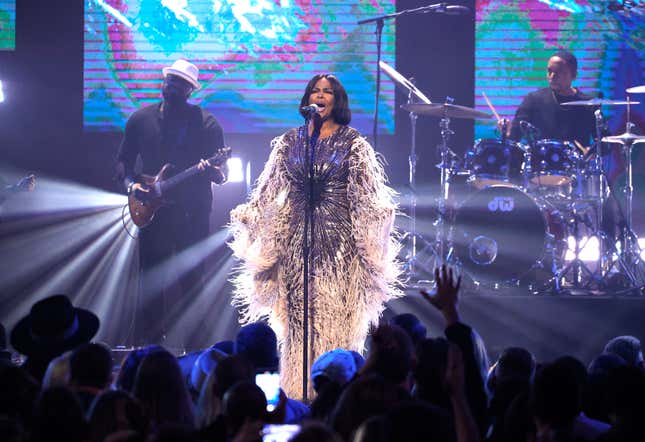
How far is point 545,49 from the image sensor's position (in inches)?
446

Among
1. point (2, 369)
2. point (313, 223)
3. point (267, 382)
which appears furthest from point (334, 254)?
point (2, 369)

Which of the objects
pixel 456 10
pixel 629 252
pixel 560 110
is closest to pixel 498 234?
pixel 629 252

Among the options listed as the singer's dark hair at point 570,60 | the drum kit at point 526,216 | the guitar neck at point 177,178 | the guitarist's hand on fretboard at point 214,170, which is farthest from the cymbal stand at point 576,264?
the guitar neck at point 177,178

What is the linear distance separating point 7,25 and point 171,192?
3487 mm

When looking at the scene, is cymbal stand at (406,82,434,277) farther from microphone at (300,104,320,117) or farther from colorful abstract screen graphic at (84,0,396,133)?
microphone at (300,104,320,117)

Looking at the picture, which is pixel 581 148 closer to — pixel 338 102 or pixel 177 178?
pixel 177 178

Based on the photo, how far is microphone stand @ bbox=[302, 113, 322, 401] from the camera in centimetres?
592

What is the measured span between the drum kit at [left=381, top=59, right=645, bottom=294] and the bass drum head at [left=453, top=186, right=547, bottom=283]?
0.03 ft

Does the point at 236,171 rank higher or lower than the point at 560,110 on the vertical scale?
lower

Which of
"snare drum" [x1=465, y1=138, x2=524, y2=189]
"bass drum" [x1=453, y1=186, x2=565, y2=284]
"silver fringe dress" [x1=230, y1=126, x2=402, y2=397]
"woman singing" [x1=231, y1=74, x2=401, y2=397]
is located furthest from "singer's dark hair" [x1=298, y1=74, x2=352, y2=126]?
"snare drum" [x1=465, y1=138, x2=524, y2=189]

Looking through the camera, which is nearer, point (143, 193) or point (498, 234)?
point (143, 193)

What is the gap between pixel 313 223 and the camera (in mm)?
6227

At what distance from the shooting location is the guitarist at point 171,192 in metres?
9.86

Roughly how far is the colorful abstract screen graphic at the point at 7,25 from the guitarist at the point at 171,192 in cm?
248
